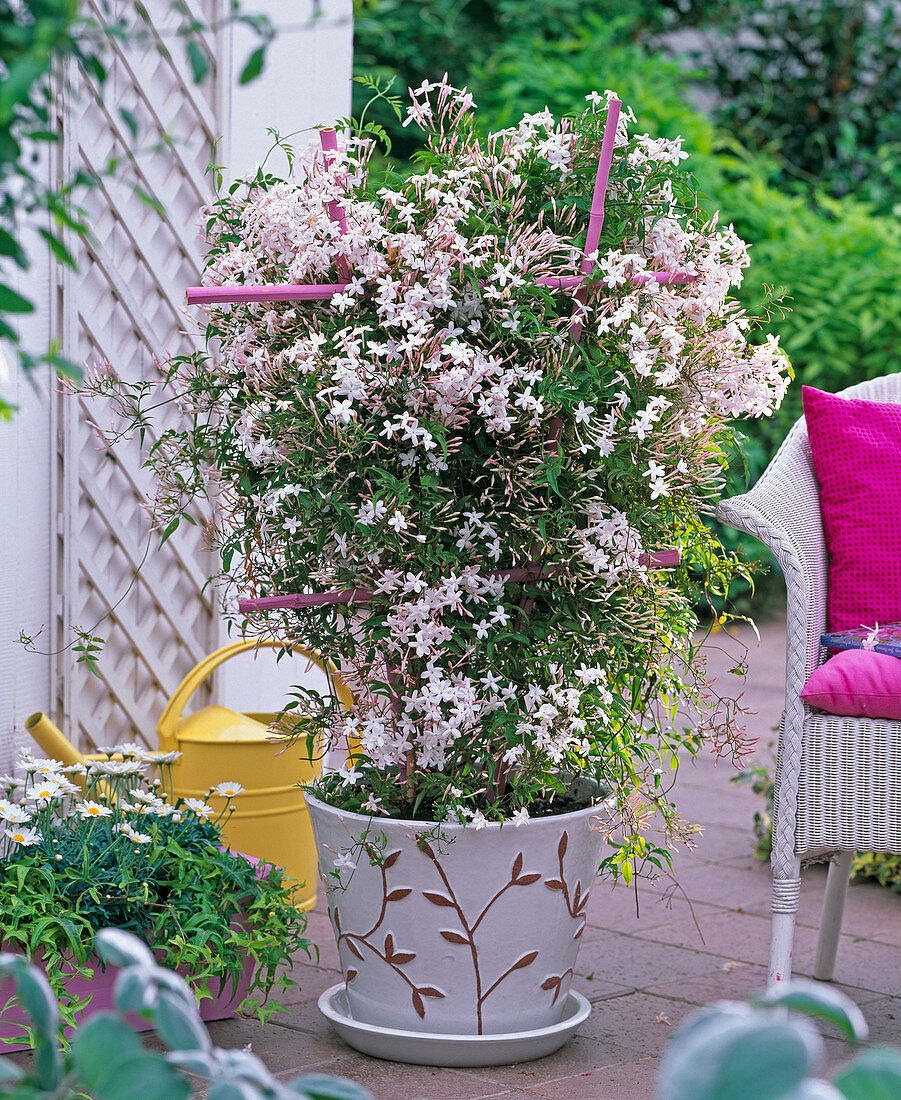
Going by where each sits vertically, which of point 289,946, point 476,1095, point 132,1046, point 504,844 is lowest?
point 476,1095

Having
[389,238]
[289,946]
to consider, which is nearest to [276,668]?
[289,946]

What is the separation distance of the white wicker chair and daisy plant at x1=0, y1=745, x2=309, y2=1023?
708 mm

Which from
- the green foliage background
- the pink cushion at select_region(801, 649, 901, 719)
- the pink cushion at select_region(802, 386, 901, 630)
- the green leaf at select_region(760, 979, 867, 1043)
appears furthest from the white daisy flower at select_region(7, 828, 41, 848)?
the green foliage background

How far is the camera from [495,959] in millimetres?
1809

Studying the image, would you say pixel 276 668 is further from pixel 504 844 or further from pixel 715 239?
pixel 715 239

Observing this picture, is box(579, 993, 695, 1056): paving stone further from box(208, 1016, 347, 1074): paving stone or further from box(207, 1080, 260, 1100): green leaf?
box(207, 1080, 260, 1100): green leaf

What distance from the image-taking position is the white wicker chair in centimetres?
186

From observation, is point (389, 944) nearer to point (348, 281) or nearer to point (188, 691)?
point (188, 691)

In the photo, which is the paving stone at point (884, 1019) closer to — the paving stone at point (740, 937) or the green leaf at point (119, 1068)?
the paving stone at point (740, 937)

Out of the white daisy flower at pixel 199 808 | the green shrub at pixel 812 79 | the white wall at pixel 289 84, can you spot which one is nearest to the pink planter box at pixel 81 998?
the white daisy flower at pixel 199 808

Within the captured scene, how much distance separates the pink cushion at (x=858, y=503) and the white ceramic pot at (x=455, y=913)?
0.57m

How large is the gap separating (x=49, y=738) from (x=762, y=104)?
697 centimetres

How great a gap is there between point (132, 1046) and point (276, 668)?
223 centimetres

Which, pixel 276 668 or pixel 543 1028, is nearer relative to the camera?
pixel 543 1028
